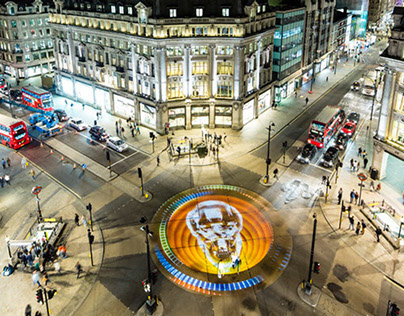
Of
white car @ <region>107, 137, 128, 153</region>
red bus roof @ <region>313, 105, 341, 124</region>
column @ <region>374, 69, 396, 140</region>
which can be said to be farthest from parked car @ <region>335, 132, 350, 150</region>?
white car @ <region>107, 137, 128, 153</region>

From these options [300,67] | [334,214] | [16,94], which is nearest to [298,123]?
[300,67]

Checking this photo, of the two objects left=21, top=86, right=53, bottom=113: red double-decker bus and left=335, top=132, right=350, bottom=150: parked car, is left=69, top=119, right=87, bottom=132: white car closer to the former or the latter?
left=21, top=86, right=53, bottom=113: red double-decker bus

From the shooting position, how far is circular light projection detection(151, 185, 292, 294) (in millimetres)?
37562

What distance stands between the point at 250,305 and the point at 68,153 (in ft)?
143

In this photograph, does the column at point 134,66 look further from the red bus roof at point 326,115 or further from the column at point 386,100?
the column at point 386,100

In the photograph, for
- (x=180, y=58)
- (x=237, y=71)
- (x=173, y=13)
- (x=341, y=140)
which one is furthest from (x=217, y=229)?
(x=173, y=13)

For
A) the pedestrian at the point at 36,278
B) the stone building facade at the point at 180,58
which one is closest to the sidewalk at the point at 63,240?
the pedestrian at the point at 36,278

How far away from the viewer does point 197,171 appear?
57.9 meters

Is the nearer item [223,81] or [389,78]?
[389,78]

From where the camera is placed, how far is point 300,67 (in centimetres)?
9569

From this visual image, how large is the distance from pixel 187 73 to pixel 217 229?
3430 centimetres

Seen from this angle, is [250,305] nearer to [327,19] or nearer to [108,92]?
[108,92]

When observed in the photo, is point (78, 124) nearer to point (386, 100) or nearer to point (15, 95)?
point (15, 95)

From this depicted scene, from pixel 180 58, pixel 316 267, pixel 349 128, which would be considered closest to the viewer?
pixel 316 267
